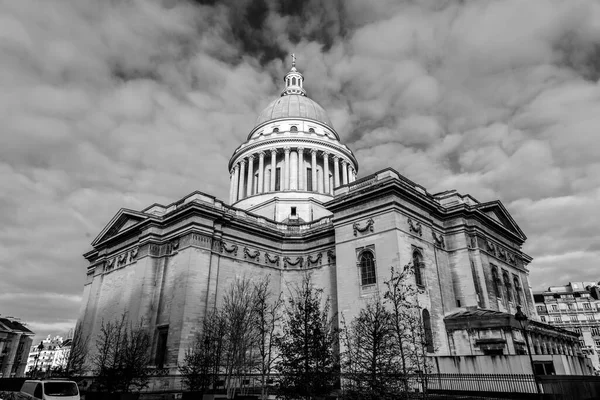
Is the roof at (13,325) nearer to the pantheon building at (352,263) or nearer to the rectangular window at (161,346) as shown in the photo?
the pantheon building at (352,263)

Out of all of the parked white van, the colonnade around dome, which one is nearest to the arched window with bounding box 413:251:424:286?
the colonnade around dome

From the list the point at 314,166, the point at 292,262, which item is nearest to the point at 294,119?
the point at 314,166

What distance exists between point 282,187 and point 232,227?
43.8 feet

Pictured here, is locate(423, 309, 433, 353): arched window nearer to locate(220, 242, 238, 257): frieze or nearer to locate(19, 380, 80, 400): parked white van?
locate(220, 242, 238, 257): frieze

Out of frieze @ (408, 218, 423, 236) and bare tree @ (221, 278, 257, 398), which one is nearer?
bare tree @ (221, 278, 257, 398)

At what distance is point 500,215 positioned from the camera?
123ft

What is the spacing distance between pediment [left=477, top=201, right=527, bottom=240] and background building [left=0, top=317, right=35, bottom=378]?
8494cm

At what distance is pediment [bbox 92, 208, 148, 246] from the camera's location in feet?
116

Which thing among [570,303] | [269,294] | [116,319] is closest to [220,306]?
[269,294]

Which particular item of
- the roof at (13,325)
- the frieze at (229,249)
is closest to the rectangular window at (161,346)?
the frieze at (229,249)

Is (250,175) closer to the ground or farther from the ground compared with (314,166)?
closer to the ground

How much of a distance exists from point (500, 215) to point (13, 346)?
91.4 metres

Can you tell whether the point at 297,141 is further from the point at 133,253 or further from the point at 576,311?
the point at 576,311

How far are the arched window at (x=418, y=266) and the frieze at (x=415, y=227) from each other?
5.02 ft
